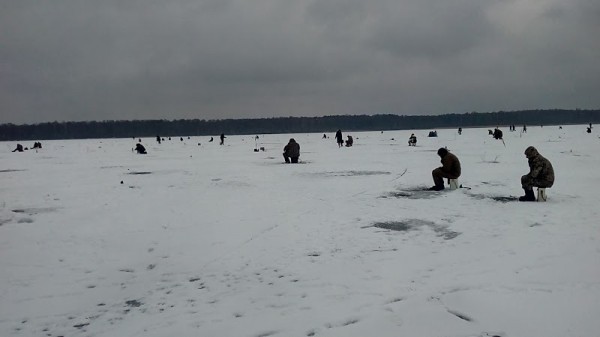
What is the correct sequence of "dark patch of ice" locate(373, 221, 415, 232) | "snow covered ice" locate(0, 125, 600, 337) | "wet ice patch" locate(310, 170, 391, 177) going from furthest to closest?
1. "wet ice patch" locate(310, 170, 391, 177)
2. "dark patch of ice" locate(373, 221, 415, 232)
3. "snow covered ice" locate(0, 125, 600, 337)

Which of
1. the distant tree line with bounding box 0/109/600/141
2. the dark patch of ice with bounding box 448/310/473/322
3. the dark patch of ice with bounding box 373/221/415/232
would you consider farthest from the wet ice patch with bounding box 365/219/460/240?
the distant tree line with bounding box 0/109/600/141

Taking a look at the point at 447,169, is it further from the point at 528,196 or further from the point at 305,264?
the point at 305,264

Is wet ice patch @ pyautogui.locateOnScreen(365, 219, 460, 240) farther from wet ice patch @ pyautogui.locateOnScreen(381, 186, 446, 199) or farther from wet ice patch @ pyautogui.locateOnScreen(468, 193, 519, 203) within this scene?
wet ice patch @ pyautogui.locateOnScreen(468, 193, 519, 203)

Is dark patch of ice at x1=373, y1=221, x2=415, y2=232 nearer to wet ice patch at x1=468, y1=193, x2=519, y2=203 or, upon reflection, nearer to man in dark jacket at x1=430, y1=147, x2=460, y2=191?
wet ice patch at x1=468, y1=193, x2=519, y2=203

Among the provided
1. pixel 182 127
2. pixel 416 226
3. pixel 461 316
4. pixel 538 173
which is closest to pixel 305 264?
pixel 461 316

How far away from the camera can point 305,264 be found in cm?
684

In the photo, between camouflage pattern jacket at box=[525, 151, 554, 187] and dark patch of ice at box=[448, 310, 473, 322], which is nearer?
dark patch of ice at box=[448, 310, 473, 322]

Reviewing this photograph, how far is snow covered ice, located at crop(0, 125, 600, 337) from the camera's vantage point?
15.9ft

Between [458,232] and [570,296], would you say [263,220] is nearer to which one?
[458,232]

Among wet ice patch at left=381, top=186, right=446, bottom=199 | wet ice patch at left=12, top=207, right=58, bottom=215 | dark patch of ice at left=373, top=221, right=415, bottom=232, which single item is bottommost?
dark patch of ice at left=373, top=221, right=415, bottom=232

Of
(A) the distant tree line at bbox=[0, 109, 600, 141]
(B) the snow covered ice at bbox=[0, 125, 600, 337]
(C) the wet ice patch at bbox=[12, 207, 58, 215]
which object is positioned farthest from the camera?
(A) the distant tree line at bbox=[0, 109, 600, 141]

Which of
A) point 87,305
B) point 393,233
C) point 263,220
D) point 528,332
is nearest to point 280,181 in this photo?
point 263,220

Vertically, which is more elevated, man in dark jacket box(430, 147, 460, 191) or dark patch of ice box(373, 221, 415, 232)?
man in dark jacket box(430, 147, 460, 191)

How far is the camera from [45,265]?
23.6 ft
